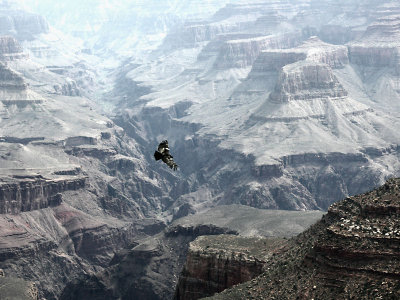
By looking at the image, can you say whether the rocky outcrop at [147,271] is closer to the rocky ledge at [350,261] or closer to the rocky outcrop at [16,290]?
the rocky outcrop at [16,290]

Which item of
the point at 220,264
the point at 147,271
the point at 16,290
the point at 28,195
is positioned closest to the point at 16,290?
the point at 16,290

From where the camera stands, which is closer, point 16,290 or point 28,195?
point 16,290


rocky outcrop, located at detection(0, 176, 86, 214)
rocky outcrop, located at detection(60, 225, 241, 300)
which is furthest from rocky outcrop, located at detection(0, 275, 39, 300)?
rocky outcrop, located at detection(0, 176, 86, 214)

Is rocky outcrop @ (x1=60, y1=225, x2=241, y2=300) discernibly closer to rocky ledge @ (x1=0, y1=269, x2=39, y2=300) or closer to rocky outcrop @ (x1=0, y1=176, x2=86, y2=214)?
rocky ledge @ (x1=0, y1=269, x2=39, y2=300)

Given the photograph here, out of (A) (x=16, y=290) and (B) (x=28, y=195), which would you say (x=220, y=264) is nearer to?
(A) (x=16, y=290)

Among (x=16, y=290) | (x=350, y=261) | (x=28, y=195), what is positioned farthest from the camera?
(x=28, y=195)

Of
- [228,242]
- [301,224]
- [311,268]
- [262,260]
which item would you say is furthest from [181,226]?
[311,268]
